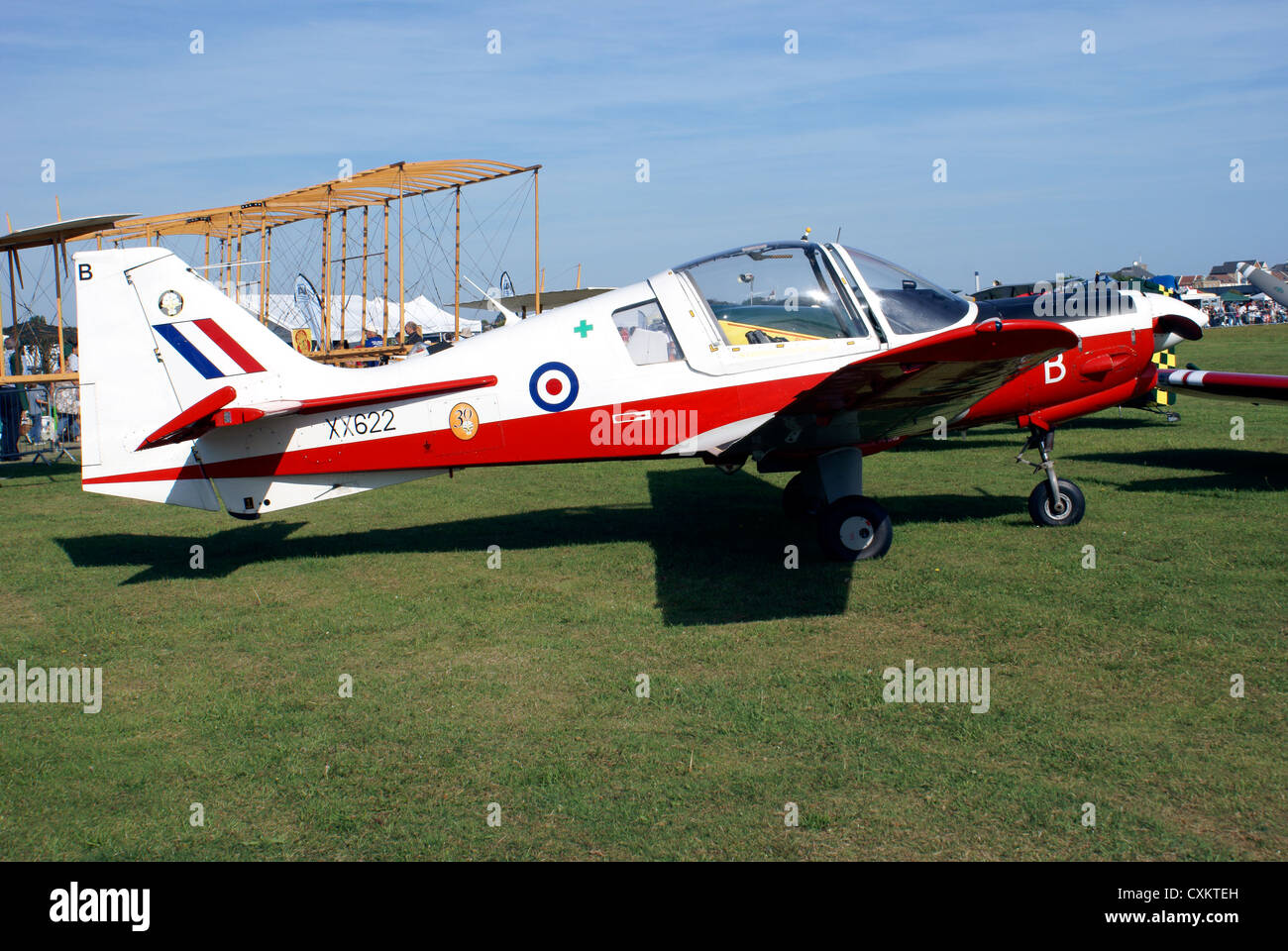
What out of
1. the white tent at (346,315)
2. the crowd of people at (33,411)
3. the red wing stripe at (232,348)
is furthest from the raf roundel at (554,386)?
the white tent at (346,315)

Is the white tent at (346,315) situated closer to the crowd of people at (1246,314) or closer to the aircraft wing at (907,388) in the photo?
the aircraft wing at (907,388)

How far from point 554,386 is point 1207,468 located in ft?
28.0

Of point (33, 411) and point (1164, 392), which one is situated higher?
point (33, 411)

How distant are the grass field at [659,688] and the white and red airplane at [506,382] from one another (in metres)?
0.95

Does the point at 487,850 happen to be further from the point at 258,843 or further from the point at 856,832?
the point at 856,832

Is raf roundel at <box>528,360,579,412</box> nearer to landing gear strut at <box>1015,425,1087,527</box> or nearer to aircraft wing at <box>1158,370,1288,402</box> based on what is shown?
landing gear strut at <box>1015,425,1087,527</box>

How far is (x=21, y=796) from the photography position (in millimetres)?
4188

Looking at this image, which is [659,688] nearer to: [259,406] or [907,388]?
[907,388]

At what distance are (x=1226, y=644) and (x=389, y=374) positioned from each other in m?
6.39

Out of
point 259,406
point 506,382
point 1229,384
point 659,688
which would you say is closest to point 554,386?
point 506,382

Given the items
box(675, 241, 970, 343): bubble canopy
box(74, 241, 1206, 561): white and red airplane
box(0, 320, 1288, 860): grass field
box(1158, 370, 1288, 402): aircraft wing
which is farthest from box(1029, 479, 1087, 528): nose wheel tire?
box(1158, 370, 1288, 402): aircraft wing

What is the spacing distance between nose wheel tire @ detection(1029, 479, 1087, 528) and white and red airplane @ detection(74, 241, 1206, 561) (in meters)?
1.36

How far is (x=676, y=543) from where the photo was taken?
8.66m

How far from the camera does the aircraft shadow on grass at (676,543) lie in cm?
691
